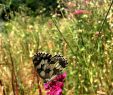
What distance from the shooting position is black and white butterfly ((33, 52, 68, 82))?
1.74 m

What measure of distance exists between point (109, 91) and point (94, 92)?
29 centimetres

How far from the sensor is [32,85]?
233 centimetres

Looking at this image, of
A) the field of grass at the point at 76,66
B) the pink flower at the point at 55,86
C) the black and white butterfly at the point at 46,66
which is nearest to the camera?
the black and white butterfly at the point at 46,66

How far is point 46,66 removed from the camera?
176cm

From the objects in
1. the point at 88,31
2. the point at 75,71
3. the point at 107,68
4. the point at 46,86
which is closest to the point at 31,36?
the point at 88,31

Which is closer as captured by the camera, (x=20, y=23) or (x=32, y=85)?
(x=32, y=85)

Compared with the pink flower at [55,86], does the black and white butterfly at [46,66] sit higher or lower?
higher

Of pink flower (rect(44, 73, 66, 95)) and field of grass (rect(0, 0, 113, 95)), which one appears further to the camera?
field of grass (rect(0, 0, 113, 95))

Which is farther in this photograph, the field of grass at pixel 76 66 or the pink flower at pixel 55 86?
the field of grass at pixel 76 66

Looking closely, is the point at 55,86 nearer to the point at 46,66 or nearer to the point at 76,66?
the point at 46,66

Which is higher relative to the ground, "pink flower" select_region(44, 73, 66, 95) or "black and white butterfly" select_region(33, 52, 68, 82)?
"black and white butterfly" select_region(33, 52, 68, 82)

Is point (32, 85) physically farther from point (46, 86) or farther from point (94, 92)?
point (94, 92)

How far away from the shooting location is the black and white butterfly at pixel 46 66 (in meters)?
1.74

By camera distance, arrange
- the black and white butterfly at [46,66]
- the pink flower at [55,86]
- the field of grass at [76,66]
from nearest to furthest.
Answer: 1. the black and white butterfly at [46,66]
2. the pink flower at [55,86]
3. the field of grass at [76,66]
